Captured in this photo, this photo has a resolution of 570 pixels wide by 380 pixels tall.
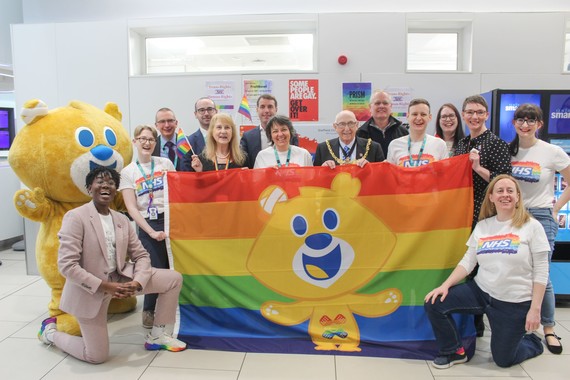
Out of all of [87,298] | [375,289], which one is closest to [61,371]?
[87,298]

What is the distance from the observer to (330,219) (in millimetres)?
2848

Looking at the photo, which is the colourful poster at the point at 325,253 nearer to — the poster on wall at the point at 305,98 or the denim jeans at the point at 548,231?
the denim jeans at the point at 548,231

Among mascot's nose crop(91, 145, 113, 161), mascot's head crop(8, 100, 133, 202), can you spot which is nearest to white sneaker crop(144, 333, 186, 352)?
mascot's head crop(8, 100, 133, 202)

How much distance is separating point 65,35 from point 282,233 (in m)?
3.34

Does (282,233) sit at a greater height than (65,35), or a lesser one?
lesser

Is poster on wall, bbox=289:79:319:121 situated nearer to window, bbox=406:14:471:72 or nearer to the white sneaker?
window, bbox=406:14:471:72

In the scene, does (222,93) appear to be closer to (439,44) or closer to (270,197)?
(270,197)

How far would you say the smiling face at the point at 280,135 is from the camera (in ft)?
9.87

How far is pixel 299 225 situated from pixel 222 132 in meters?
0.85

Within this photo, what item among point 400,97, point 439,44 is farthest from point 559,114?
point 439,44

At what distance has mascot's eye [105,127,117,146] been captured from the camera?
3205mm

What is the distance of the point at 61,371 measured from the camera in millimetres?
2639

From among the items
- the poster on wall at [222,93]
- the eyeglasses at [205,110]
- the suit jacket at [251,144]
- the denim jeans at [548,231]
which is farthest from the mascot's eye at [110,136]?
the denim jeans at [548,231]

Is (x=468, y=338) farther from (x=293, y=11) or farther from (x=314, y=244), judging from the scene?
(x=293, y=11)
